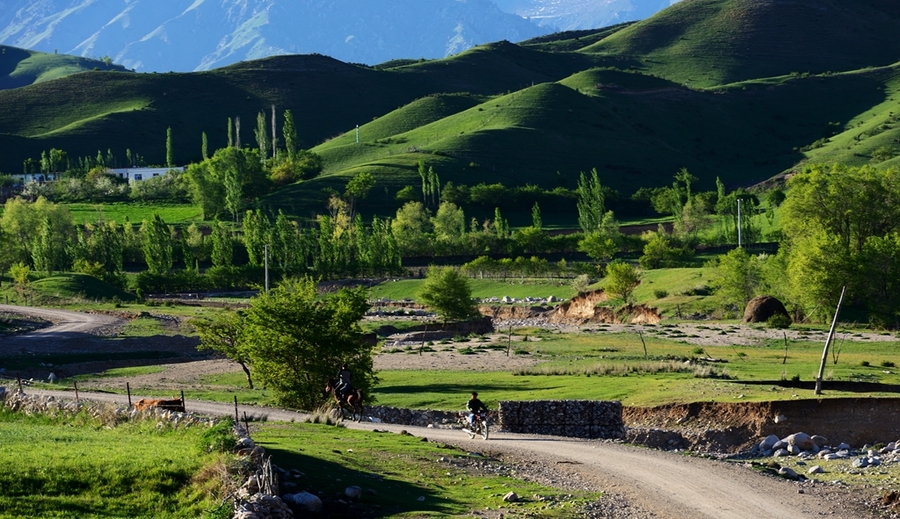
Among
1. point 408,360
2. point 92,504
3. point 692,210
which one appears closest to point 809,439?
point 92,504

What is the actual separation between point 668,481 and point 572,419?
9.32m

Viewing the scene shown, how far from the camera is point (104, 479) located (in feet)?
62.1

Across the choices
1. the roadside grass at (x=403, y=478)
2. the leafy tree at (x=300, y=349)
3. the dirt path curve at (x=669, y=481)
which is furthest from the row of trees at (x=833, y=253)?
the roadside grass at (x=403, y=478)

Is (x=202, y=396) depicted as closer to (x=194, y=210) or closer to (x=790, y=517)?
(x=790, y=517)

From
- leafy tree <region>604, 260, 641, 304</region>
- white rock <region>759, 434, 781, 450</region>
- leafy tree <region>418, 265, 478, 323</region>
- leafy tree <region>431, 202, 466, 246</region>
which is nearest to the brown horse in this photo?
white rock <region>759, 434, 781, 450</region>

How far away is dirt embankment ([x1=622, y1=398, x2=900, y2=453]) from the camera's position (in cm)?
3281

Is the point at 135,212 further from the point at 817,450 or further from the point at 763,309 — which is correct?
the point at 817,450

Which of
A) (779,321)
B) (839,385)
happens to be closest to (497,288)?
(779,321)

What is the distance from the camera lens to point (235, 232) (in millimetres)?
153750

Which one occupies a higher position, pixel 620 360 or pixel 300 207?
pixel 300 207

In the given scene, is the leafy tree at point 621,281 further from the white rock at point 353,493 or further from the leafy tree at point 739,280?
the white rock at point 353,493

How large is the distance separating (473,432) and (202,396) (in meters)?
15.3

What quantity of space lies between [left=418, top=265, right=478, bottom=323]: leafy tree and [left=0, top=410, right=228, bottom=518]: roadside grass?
5995cm

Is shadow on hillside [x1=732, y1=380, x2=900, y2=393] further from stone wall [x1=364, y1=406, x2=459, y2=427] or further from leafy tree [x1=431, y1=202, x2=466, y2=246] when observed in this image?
leafy tree [x1=431, y1=202, x2=466, y2=246]
